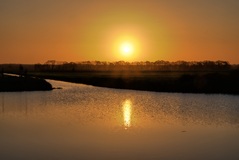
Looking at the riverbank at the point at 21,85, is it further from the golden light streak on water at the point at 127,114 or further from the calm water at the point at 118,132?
the golden light streak on water at the point at 127,114

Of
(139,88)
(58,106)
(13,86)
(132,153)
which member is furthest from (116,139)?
(139,88)

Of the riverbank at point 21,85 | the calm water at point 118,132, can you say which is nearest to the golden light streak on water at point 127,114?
the calm water at point 118,132

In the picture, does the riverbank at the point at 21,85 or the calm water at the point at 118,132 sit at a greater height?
the riverbank at the point at 21,85

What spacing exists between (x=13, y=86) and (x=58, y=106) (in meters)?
20.7

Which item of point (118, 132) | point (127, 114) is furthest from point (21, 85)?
point (118, 132)

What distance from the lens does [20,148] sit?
63.5 feet

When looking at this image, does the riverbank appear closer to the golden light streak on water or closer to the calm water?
the calm water

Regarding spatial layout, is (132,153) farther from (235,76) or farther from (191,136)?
(235,76)

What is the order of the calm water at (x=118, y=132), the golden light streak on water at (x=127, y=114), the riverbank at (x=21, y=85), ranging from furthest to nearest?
the riverbank at (x=21, y=85) → the golden light streak on water at (x=127, y=114) → the calm water at (x=118, y=132)

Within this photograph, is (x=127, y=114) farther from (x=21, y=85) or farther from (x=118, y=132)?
(x=21, y=85)

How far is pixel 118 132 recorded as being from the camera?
80.2ft

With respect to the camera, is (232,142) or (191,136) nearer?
(232,142)

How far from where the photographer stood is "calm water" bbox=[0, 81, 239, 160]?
1867 cm

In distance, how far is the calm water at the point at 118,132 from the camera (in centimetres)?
1867
